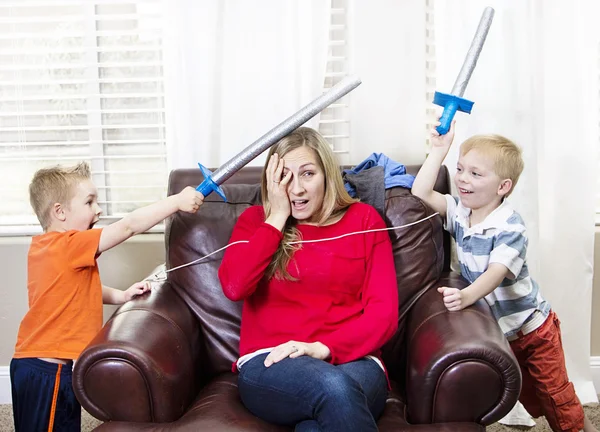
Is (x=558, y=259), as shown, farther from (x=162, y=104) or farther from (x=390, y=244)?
(x=162, y=104)

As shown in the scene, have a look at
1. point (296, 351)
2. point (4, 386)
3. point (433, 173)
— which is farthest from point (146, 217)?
point (4, 386)

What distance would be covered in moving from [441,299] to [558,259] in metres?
0.88

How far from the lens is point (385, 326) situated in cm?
195

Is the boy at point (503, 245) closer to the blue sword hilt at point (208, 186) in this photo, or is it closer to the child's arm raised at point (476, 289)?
the child's arm raised at point (476, 289)

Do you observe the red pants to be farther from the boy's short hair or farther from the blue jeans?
the boy's short hair

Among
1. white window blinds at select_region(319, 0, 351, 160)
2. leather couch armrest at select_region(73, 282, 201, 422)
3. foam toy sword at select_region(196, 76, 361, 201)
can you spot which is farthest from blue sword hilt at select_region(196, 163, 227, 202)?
white window blinds at select_region(319, 0, 351, 160)

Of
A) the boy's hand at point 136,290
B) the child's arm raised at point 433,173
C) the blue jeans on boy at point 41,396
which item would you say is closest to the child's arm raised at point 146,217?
the boy's hand at point 136,290

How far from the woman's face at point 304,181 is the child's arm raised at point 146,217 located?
28 centimetres

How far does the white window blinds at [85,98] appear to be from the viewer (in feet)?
8.99

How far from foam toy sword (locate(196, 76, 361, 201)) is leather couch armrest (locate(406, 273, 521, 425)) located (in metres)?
0.68

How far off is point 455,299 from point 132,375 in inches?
34.2

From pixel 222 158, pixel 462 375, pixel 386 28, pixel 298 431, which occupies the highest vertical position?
pixel 386 28

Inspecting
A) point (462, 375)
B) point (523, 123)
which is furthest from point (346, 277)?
point (523, 123)

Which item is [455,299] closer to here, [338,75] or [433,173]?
[433,173]
